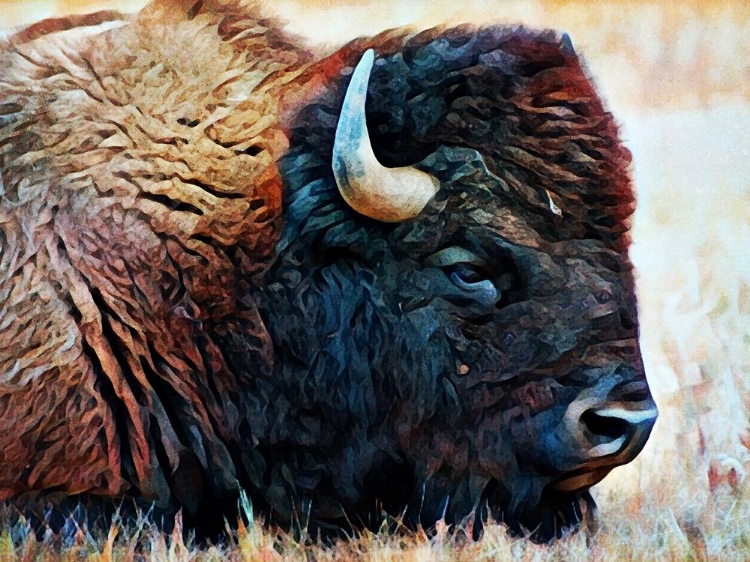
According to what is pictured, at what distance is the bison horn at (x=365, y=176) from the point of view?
2680 mm

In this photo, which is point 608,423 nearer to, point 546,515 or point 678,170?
point 546,515

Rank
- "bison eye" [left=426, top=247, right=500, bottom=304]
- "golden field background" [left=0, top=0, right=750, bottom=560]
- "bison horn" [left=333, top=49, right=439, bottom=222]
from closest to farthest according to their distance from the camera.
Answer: "bison horn" [left=333, top=49, right=439, bottom=222]
"bison eye" [left=426, top=247, right=500, bottom=304]
"golden field background" [left=0, top=0, right=750, bottom=560]

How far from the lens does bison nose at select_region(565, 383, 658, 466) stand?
2730mm

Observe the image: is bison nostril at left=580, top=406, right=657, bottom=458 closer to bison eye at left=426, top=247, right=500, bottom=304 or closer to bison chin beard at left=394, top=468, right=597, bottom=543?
bison chin beard at left=394, top=468, right=597, bottom=543

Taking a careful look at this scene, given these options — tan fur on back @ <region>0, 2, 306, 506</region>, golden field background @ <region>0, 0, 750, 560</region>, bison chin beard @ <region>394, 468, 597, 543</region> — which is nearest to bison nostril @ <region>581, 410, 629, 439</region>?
bison chin beard @ <region>394, 468, 597, 543</region>

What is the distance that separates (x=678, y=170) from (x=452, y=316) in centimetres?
92

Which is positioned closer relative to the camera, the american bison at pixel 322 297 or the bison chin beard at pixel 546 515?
the american bison at pixel 322 297

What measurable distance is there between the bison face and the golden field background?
0.30 meters

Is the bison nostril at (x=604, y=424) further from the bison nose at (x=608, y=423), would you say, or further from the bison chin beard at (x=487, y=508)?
the bison chin beard at (x=487, y=508)

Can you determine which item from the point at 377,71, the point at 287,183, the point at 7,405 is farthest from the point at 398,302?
the point at 7,405

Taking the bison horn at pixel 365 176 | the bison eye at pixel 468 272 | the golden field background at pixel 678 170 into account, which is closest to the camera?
the bison horn at pixel 365 176

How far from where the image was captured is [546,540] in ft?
9.32

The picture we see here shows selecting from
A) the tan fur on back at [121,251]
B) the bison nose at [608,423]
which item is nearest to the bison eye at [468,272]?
the bison nose at [608,423]

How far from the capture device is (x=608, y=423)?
2777mm
